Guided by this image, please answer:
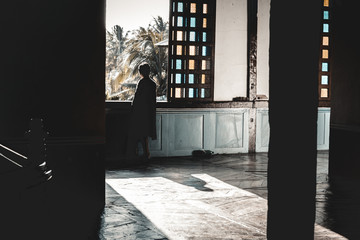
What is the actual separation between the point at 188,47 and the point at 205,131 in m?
1.59

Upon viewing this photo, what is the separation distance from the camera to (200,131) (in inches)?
332

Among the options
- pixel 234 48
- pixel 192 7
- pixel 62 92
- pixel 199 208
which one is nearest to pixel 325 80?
pixel 234 48

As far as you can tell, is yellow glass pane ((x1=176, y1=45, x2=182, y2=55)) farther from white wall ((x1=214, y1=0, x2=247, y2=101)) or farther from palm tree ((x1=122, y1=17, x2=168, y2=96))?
palm tree ((x1=122, y1=17, x2=168, y2=96))

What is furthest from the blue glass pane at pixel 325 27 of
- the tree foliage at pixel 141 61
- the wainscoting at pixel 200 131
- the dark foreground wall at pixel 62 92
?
the tree foliage at pixel 141 61

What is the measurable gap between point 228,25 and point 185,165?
9.67ft

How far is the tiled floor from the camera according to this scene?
3.70 metres

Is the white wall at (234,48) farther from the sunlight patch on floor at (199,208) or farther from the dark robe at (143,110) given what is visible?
the sunlight patch on floor at (199,208)

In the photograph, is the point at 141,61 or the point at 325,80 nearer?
the point at 325,80

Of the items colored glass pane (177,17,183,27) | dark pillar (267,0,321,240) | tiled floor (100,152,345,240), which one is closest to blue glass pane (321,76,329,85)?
tiled floor (100,152,345,240)

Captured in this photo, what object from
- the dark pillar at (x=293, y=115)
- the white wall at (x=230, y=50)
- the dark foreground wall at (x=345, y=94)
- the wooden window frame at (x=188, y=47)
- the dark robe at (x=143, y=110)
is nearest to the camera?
the dark pillar at (x=293, y=115)

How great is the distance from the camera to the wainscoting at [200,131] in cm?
816

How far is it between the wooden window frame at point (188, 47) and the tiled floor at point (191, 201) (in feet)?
4.87

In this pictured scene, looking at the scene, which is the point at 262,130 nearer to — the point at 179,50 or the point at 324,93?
the point at 324,93

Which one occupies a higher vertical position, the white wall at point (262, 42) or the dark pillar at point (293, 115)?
the white wall at point (262, 42)
